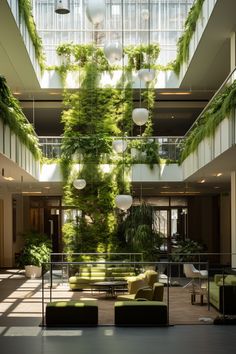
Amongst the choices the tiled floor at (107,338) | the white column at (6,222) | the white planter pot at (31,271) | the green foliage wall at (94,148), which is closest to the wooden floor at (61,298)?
the tiled floor at (107,338)

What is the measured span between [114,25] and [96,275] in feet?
34.0

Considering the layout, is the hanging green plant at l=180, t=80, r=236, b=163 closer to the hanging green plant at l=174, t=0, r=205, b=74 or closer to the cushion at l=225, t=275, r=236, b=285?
the hanging green plant at l=174, t=0, r=205, b=74

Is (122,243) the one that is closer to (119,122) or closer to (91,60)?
(119,122)

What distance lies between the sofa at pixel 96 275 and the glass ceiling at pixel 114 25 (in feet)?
28.8

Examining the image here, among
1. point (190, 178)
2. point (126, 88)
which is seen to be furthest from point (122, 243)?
point (126, 88)

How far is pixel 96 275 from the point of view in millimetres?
18484

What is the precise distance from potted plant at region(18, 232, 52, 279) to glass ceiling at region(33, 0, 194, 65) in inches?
266

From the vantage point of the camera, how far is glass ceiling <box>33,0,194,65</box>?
2378cm

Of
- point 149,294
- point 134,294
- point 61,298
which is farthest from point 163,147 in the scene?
point 149,294

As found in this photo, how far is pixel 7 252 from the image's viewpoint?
25.5 meters

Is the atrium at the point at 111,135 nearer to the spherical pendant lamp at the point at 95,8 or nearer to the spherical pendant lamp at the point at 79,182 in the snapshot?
the spherical pendant lamp at the point at 79,182

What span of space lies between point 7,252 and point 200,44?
41.5 ft

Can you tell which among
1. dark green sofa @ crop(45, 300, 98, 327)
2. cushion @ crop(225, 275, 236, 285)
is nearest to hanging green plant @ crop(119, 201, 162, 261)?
cushion @ crop(225, 275, 236, 285)

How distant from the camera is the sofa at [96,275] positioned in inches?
696
